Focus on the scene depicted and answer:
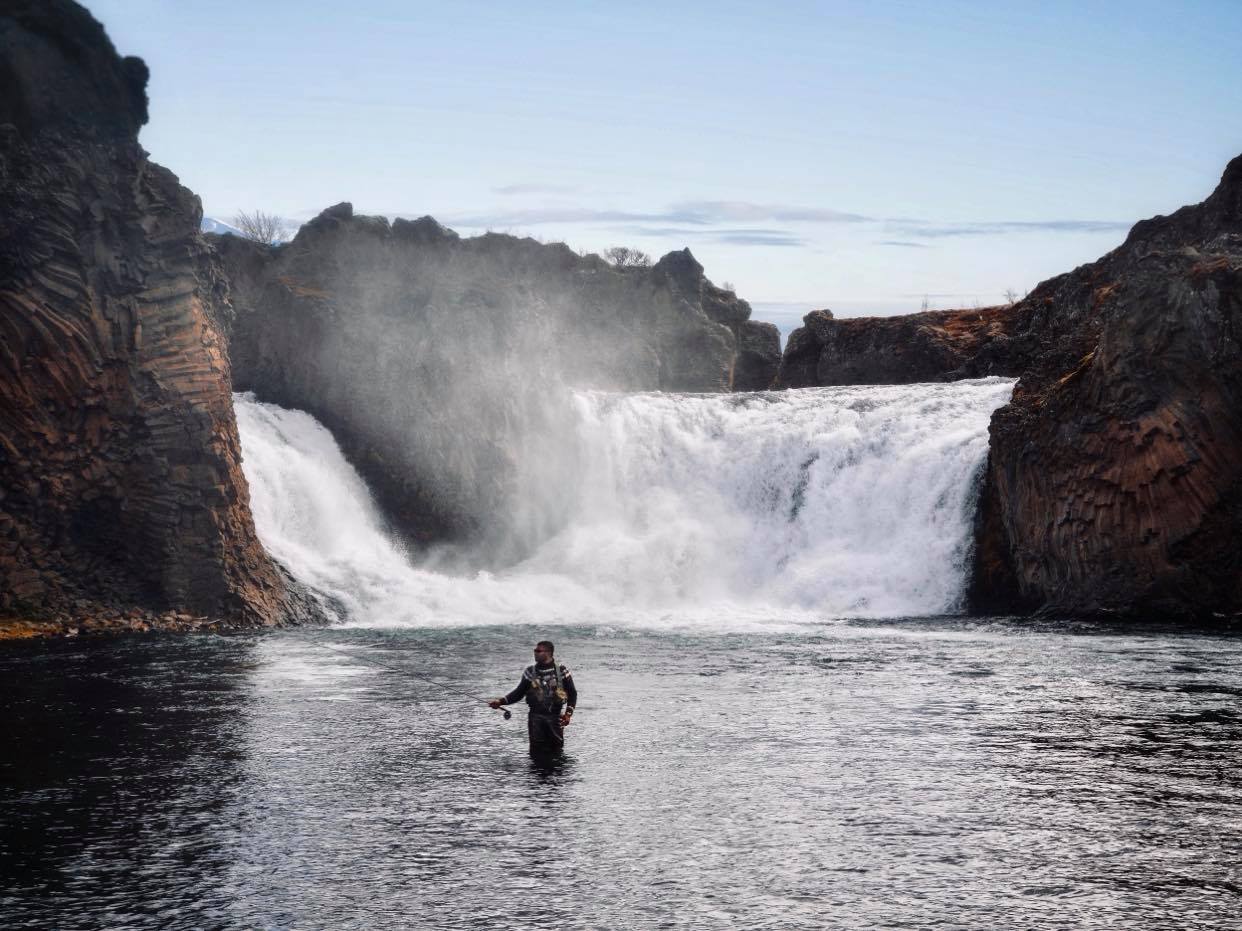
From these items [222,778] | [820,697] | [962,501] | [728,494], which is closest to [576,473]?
[728,494]

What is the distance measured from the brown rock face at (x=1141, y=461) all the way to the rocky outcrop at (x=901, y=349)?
3409 centimetres

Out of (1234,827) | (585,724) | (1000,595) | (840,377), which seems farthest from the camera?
(840,377)

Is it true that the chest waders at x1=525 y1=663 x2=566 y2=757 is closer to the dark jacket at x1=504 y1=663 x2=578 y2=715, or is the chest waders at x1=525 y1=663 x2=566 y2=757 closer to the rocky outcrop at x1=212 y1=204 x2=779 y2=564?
the dark jacket at x1=504 y1=663 x2=578 y2=715

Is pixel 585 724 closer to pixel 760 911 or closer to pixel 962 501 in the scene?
pixel 760 911

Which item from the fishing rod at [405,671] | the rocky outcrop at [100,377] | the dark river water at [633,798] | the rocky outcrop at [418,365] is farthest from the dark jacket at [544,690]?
the rocky outcrop at [418,365]

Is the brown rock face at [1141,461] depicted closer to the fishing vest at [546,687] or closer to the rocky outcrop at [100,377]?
the rocky outcrop at [100,377]

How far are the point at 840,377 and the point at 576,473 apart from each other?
3403cm

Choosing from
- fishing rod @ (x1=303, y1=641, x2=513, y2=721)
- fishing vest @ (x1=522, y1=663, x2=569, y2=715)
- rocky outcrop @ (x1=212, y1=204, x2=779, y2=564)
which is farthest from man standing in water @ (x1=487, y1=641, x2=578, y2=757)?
rocky outcrop @ (x1=212, y1=204, x2=779, y2=564)

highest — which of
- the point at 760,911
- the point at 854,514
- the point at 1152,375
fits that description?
the point at 1152,375

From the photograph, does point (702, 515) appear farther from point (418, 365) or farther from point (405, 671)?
point (405, 671)

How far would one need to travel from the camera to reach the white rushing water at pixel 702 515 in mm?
51156

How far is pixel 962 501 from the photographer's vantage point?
177 feet

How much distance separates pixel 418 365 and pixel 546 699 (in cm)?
4297

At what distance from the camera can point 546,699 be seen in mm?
21953
